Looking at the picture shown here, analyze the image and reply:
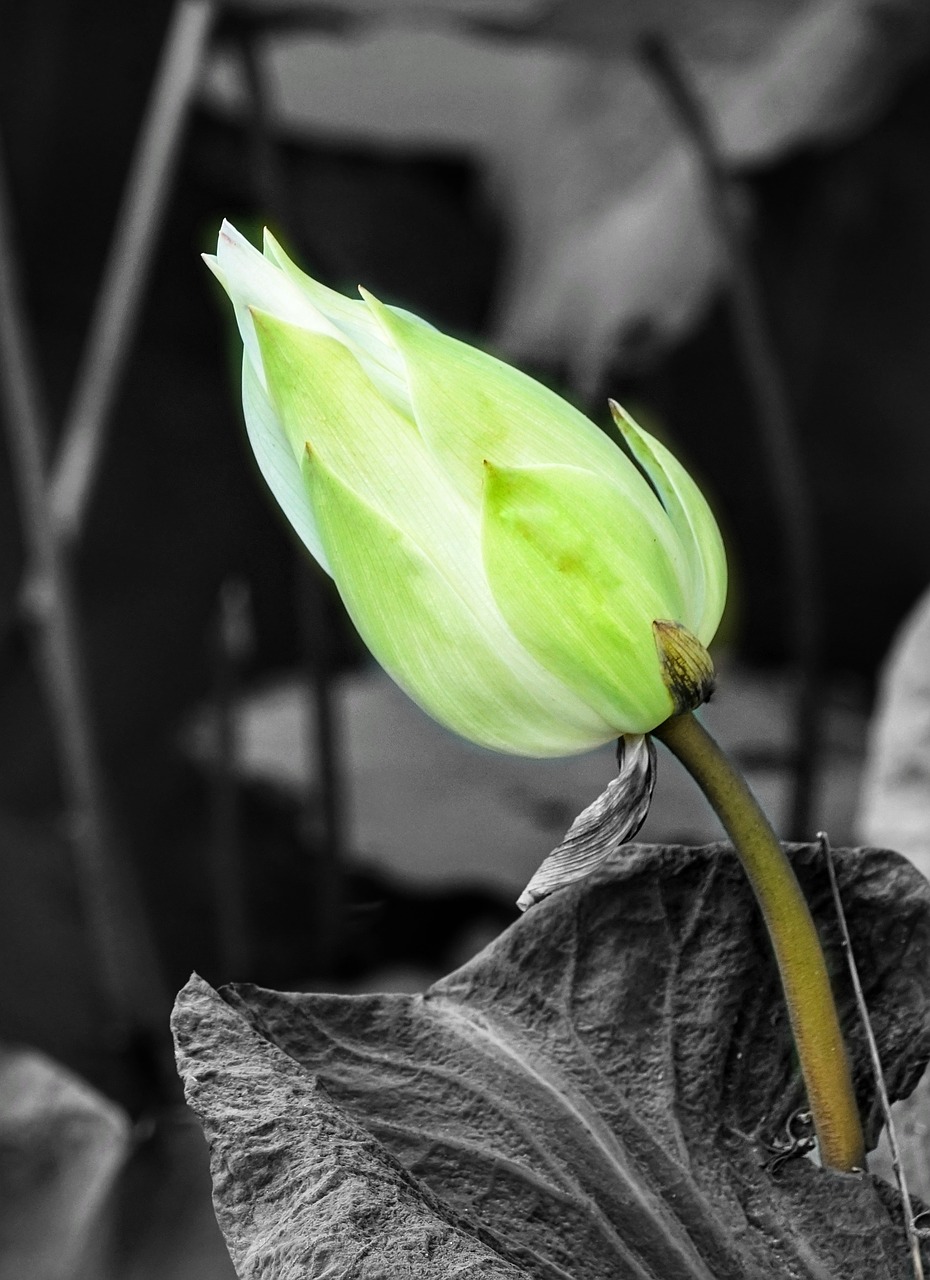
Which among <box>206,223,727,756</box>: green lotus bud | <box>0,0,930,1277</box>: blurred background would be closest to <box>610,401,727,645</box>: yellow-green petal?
<box>206,223,727,756</box>: green lotus bud

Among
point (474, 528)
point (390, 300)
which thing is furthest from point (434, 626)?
point (390, 300)

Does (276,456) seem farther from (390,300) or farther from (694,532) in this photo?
(390,300)

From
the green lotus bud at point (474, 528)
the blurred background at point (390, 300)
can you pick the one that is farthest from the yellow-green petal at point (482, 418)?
the blurred background at point (390, 300)

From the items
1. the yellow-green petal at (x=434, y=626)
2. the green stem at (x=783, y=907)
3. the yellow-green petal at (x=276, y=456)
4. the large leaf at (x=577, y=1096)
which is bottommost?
the large leaf at (x=577, y=1096)

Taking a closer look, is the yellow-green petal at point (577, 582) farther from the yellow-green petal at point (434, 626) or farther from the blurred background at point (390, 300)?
the blurred background at point (390, 300)

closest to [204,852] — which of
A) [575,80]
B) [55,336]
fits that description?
[55,336]

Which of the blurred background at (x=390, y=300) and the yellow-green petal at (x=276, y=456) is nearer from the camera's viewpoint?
the yellow-green petal at (x=276, y=456)

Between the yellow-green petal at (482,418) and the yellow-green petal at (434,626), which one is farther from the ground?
the yellow-green petal at (482,418)

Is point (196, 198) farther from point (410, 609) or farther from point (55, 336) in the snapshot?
point (410, 609)
